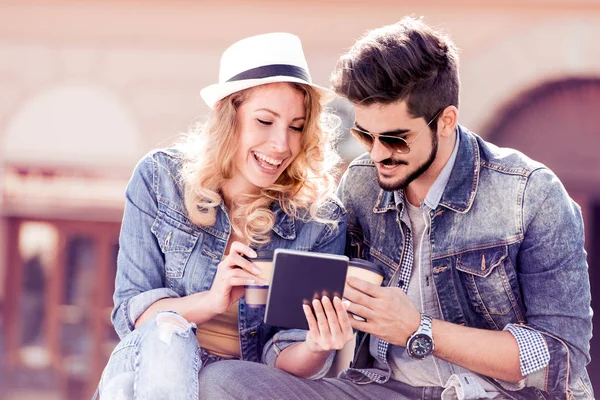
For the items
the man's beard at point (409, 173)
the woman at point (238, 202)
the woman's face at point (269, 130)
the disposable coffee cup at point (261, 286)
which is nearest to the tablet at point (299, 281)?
the disposable coffee cup at point (261, 286)

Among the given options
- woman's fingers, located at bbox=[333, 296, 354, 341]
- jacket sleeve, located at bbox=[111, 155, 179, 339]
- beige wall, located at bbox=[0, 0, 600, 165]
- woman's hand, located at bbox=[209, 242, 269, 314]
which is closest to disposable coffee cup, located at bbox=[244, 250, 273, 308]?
woman's hand, located at bbox=[209, 242, 269, 314]

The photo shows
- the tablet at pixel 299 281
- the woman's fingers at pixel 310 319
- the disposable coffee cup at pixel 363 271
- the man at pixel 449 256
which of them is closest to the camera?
the tablet at pixel 299 281

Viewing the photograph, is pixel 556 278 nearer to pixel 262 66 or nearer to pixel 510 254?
pixel 510 254

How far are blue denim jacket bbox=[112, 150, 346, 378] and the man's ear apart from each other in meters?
0.46

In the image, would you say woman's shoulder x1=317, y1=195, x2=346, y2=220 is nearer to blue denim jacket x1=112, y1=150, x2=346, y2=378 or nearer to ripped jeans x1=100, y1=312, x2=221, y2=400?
blue denim jacket x1=112, y1=150, x2=346, y2=378

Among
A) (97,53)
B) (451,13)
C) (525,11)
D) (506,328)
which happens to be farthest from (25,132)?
(506,328)

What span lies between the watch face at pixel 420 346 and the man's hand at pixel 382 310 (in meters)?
0.02

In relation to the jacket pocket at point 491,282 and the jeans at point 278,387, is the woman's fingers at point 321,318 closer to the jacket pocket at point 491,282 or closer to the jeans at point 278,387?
the jeans at point 278,387

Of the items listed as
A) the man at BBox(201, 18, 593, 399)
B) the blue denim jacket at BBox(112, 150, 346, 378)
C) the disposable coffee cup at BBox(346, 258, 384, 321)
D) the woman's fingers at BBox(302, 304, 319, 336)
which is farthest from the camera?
the blue denim jacket at BBox(112, 150, 346, 378)

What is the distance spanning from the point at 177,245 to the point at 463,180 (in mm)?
992

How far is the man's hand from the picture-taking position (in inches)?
95.3

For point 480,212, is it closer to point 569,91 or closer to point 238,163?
point 238,163

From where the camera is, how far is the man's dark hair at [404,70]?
2.72 metres

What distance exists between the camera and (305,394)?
266 centimetres
